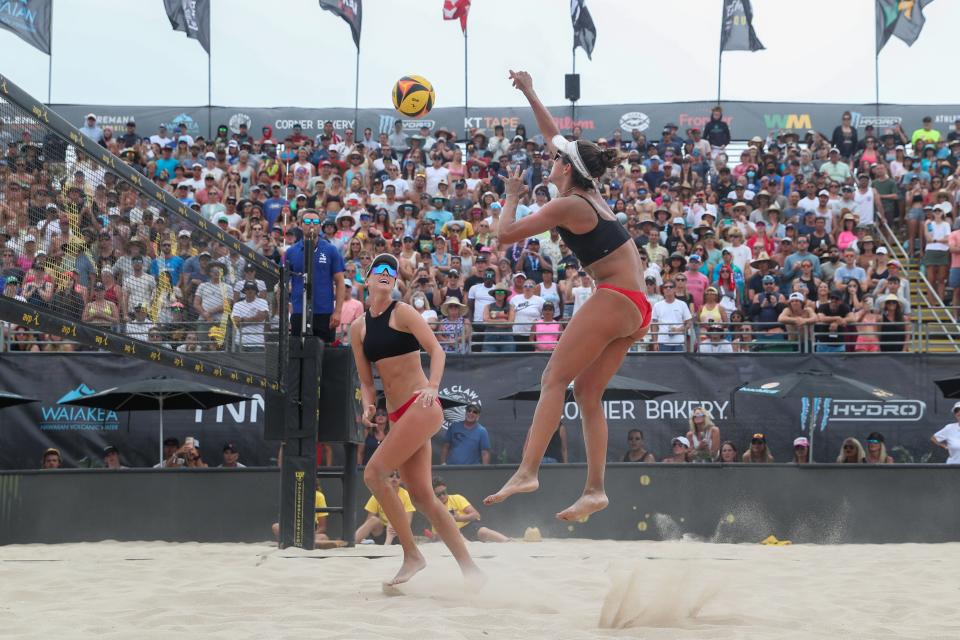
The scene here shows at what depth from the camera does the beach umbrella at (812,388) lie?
12.7 metres

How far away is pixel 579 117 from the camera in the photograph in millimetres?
21391

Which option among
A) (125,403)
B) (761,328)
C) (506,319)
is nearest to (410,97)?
(506,319)

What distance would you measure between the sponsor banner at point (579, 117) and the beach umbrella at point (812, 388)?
9076mm

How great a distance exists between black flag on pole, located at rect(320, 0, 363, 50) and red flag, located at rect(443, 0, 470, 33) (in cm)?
191

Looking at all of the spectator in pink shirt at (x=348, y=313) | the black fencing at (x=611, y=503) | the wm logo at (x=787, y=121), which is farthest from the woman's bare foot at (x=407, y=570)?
the wm logo at (x=787, y=121)

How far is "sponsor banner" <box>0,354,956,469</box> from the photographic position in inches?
532

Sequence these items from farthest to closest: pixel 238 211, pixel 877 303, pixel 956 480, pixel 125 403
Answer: pixel 238 211, pixel 877 303, pixel 125 403, pixel 956 480

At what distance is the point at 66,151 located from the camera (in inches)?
261

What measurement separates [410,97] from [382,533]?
4293 millimetres

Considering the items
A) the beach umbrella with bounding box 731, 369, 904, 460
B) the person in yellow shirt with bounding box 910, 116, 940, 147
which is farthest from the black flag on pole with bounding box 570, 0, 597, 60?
the beach umbrella with bounding box 731, 369, 904, 460

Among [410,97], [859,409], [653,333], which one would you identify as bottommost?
[859,409]

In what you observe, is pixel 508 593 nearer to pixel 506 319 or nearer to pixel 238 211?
pixel 506 319

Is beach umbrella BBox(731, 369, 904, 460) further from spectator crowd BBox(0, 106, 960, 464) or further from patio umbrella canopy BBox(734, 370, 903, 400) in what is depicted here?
spectator crowd BBox(0, 106, 960, 464)

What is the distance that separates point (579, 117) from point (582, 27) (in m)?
3.61
